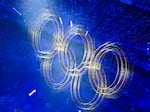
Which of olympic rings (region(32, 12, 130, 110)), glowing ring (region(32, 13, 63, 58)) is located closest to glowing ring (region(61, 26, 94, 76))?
olympic rings (region(32, 12, 130, 110))

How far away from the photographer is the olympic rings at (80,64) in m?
2.97

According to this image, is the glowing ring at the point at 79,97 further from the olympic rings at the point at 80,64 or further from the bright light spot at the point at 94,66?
the bright light spot at the point at 94,66

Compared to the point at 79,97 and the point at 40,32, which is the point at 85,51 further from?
the point at 40,32

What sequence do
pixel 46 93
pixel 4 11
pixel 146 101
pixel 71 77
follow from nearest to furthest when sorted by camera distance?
pixel 146 101 → pixel 71 77 → pixel 46 93 → pixel 4 11

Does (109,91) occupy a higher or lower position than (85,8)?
lower

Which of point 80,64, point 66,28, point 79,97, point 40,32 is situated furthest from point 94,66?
point 40,32

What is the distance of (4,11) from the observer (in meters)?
3.56

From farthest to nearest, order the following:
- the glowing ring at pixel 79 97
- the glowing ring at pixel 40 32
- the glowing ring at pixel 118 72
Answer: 1. the glowing ring at pixel 40 32
2. the glowing ring at pixel 79 97
3. the glowing ring at pixel 118 72

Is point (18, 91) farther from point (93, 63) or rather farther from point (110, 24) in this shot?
point (110, 24)

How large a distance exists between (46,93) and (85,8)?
1.00m

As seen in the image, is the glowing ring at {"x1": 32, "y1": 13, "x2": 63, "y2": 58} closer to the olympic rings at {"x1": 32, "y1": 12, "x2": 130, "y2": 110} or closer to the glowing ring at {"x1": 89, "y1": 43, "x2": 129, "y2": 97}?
the olympic rings at {"x1": 32, "y1": 12, "x2": 130, "y2": 110}

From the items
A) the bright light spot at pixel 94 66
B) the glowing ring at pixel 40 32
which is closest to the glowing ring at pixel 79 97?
the bright light spot at pixel 94 66

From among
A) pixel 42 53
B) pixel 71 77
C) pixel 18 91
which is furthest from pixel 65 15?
pixel 18 91

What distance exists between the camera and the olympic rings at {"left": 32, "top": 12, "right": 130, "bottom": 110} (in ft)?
9.73
